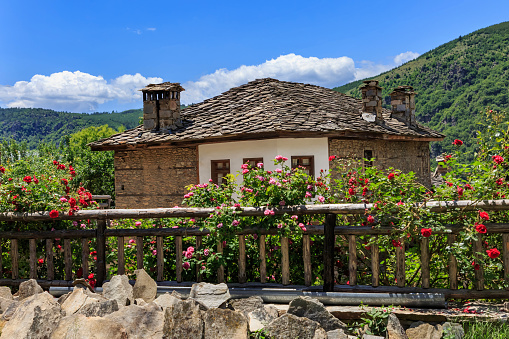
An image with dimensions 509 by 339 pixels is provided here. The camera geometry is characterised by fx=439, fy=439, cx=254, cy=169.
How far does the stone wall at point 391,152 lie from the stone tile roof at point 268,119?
50cm

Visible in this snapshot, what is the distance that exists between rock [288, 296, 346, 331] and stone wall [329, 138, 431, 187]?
27.6 feet

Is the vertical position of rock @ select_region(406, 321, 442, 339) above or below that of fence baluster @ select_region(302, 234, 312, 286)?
below

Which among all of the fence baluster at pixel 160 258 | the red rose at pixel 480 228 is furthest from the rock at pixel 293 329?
the red rose at pixel 480 228

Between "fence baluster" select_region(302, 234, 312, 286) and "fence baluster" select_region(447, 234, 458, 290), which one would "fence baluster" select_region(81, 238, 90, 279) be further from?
"fence baluster" select_region(447, 234, 458, 290)

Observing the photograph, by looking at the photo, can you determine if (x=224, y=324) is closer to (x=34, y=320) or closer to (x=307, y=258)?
(x=307, y=258)

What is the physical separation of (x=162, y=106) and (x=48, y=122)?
351ft

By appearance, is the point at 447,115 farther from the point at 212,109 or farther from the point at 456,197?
the point at 456,197

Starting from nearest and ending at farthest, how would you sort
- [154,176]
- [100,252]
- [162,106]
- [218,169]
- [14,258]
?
1. [100,252]
2. [14,258]
3. [218,169]
4. [154,176]
5. [162,106]

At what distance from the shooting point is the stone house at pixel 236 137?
1252 cm

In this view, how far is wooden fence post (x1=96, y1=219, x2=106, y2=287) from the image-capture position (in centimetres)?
512

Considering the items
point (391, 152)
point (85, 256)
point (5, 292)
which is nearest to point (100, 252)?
point (85, 256)

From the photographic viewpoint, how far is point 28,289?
192 inches

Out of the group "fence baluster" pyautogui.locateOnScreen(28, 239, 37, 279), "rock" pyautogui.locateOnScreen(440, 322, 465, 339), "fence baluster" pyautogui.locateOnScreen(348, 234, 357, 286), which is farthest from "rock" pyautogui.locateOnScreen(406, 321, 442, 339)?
"fence baluster" pyautogui.locateOnScreen(28, 239, 37, 279)

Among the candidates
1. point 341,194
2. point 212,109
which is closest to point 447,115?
point 212,109
